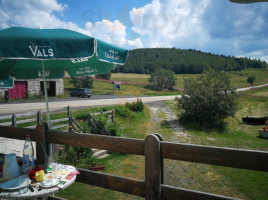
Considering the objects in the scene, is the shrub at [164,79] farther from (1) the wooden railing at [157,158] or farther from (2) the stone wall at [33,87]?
(1) the wooden railing at [157,158]

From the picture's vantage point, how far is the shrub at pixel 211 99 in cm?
1731

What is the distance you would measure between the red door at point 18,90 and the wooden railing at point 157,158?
29.8 metres

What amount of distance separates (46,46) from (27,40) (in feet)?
0.76

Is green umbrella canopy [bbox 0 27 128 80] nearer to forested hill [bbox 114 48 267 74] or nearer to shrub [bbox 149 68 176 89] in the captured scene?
shrub [bbox 149 68 176 89]

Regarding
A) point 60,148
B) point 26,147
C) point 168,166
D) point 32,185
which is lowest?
point 168,166

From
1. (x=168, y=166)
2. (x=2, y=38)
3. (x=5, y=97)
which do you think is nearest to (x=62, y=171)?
(x=2, y=38)

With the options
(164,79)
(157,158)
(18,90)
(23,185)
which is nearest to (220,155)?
(157,158)

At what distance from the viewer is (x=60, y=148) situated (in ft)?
24.2

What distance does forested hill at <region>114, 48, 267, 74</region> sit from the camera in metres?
116

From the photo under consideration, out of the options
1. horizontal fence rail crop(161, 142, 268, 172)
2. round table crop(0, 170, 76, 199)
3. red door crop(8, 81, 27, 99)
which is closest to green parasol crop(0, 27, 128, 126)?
round table crop(0, 170, 76, 199)

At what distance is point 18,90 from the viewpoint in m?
30.0

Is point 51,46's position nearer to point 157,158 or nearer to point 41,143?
point 41,143

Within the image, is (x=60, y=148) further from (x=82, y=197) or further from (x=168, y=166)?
(x=168, y=166)

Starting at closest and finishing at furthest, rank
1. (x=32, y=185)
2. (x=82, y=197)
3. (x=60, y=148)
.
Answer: (x=32, y=185), (x=82, y=197), (x=60, y=148)
